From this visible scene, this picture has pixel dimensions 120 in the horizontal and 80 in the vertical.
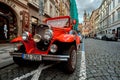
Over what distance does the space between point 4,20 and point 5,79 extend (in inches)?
364

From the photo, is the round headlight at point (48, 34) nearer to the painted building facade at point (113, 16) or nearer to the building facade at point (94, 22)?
the painted building facade at point (113, 16)

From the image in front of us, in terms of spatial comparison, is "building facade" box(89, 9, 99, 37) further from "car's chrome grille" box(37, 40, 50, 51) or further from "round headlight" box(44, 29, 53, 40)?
"round headlight" box(44, 29, 53, 40)

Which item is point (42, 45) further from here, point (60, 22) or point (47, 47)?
point (60, 22)

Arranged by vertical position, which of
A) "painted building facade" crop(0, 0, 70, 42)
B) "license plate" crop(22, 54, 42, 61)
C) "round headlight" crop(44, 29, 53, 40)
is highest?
"painted building facade" crop(0, 0, 70, 42)

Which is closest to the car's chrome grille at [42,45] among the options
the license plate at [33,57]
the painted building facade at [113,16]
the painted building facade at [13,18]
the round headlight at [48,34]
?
the round headlight at [48,34]

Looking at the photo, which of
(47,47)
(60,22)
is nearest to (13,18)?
(60,22)

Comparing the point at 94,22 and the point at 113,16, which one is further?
the point at 94,22

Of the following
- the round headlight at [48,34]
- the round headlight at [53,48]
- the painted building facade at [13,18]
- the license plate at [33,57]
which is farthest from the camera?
the painted building facade at [13,18]

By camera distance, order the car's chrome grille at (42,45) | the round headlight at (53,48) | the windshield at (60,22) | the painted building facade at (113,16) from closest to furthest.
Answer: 1. the round headlight at (53,48)
2. the car's chrome grille at (42,45)
3. the windshield at (60,22)
4. the painted building facade at (113,16)

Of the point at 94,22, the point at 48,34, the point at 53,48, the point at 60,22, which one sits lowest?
the point at 53,48

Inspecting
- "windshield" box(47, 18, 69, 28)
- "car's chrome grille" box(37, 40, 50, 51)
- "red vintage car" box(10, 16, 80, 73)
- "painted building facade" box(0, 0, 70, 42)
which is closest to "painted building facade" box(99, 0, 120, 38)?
"painted building facade" box(0, 0, 70, 42)

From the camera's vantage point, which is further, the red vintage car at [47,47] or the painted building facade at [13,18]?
the painted building facade at [13,18]

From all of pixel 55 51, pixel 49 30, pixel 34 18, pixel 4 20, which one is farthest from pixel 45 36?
pixel 34 18

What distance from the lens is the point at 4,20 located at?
11750 millimetres
